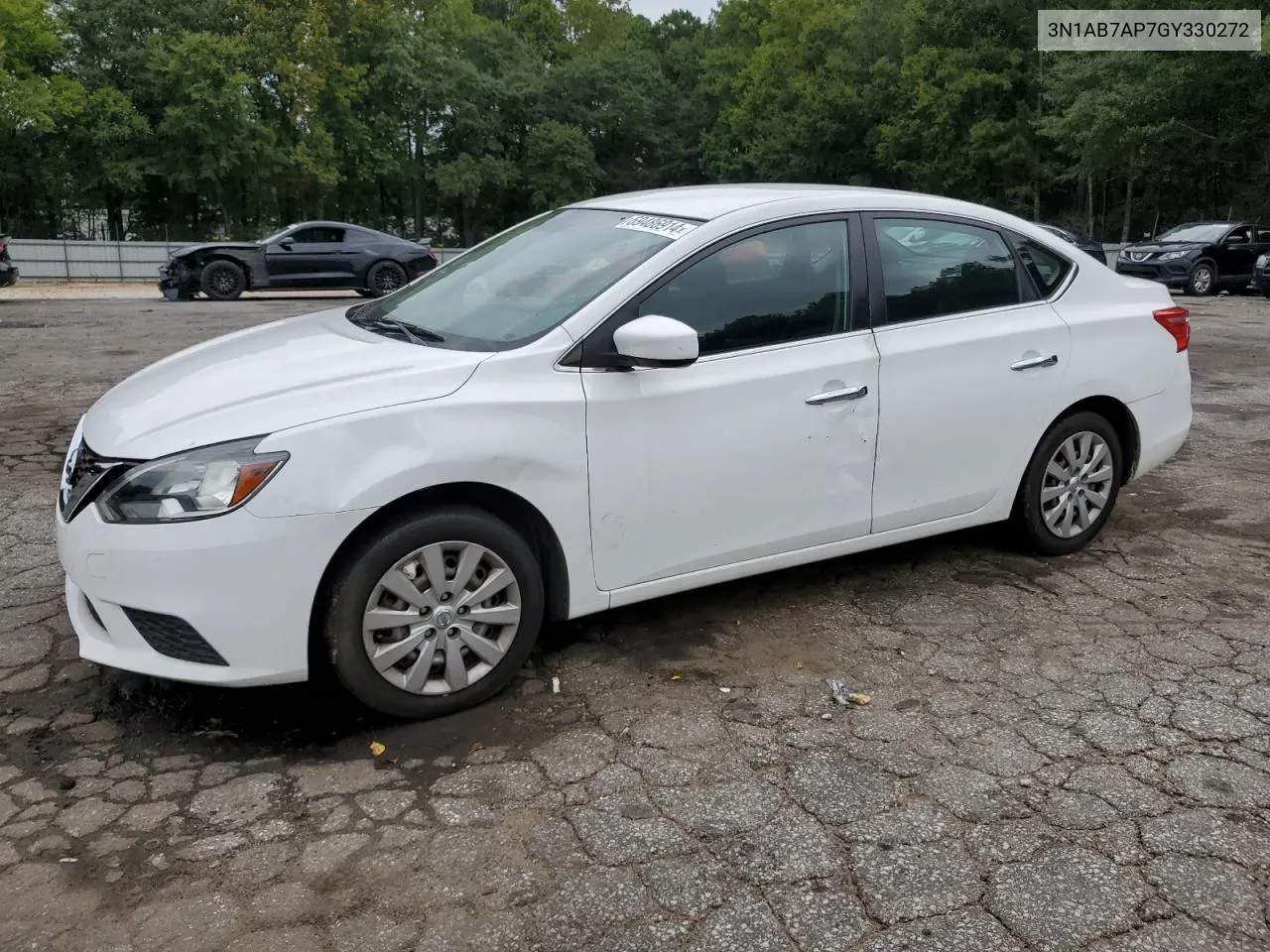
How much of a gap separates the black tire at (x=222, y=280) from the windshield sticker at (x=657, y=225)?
16072 mm

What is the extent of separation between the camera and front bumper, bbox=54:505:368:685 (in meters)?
3.08

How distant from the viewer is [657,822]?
2.93 meters

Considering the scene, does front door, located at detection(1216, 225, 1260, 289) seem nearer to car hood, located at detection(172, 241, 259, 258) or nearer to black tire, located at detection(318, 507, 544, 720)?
car hood, located at detection(172, 241, 259, 258)

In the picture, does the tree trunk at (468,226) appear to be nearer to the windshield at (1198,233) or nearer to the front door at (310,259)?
the front door at (310,259)

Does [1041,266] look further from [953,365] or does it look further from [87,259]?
[87,259]

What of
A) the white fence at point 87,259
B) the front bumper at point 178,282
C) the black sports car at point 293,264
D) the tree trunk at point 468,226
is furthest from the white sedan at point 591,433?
the tree trunk at point 468,226

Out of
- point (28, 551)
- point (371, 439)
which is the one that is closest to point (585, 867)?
point (371, 439)

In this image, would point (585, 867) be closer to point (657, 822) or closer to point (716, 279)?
point (657, 822)

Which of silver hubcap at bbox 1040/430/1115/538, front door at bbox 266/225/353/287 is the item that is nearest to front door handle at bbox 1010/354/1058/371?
silver hubcap at bbox 1040/430/1115/538

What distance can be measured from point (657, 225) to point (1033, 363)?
1685 millimetres

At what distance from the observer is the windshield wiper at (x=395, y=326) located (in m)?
3.85

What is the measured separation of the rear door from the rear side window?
3cm

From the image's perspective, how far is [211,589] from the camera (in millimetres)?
3090

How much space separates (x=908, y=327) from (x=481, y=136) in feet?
164
